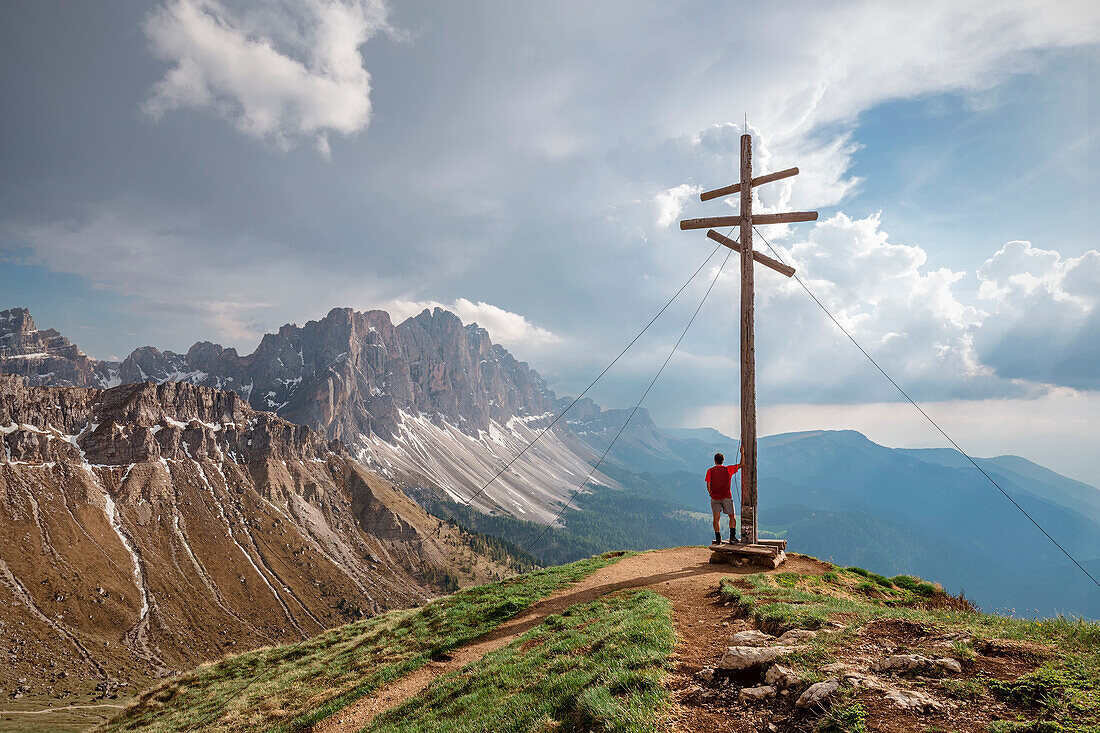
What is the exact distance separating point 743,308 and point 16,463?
826 feet

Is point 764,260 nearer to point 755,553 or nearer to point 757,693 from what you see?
point 755,553

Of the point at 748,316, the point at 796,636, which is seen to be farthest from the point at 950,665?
A: the point at 748,316

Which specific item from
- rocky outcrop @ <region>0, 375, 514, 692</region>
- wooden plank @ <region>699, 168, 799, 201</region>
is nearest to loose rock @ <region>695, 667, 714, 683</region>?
wooden plank @ <region>699, 168, 799, 201</region>

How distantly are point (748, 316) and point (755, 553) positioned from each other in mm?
8633

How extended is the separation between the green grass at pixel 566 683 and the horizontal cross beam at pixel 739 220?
1465cm

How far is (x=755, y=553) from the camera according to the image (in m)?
16.0

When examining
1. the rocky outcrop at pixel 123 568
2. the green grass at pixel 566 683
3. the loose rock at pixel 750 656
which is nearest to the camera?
the green grass at pixel 566 683

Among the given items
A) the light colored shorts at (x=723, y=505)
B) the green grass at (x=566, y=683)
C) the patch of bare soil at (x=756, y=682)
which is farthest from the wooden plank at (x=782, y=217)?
the green grass at (x=566, y=683)

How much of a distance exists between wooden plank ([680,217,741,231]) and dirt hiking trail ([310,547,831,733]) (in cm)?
1318

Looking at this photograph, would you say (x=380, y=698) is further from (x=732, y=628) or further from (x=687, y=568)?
(x=687, y=568)

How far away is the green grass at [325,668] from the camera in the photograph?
12852 millimetres

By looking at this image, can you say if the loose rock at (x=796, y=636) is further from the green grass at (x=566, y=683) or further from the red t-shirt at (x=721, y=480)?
the red t-shirt at (x=721, y=480)

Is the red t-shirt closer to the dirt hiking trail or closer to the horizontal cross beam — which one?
the dirt hiking trail

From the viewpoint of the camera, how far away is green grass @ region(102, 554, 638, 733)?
42.2 ft
